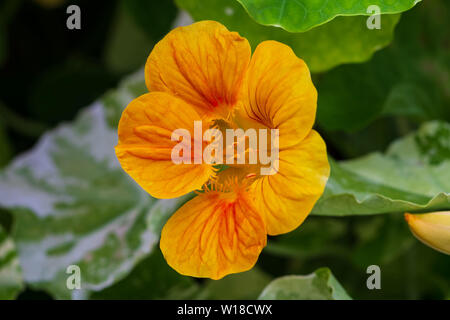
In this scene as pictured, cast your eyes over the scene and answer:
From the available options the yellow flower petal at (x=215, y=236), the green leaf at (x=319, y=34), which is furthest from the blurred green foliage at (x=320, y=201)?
the yellow flower petal at (x=215, y=236)

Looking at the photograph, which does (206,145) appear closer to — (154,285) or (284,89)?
(284,89)

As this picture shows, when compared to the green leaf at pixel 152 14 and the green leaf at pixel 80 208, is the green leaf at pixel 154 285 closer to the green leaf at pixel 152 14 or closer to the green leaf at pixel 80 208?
the green leaf at pixel 80 208

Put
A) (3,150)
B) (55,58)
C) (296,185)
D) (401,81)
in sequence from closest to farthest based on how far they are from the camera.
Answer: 1. (296,185)
2. (401,81)
3. (3,150)
4. (55,58)

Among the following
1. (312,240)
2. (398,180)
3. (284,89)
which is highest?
(284,89)

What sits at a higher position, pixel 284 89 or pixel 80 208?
pixel 284 89

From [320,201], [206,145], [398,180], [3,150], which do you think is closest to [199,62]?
[206,145]

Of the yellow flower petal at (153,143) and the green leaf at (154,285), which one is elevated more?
the yellow flower petal at (153,143)

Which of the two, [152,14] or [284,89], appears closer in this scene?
[284,89]

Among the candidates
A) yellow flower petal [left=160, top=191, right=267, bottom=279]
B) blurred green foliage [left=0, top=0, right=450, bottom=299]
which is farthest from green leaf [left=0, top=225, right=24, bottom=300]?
yellow flower petal [left=160, top=191, right=267, bottom=279]
